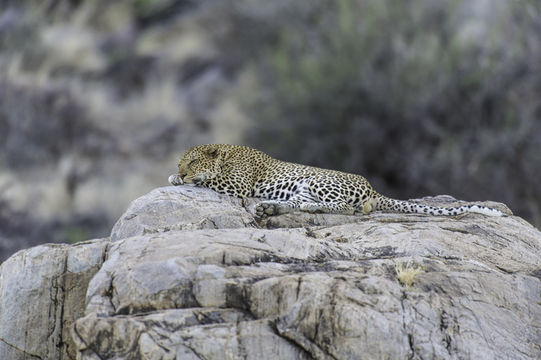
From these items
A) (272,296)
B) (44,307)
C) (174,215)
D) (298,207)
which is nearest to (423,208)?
(298,207)

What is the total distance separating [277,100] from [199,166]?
1675 centimetres

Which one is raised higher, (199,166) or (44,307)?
(199,166)

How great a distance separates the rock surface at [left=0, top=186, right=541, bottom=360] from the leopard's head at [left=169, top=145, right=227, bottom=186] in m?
1.98

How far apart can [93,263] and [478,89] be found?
19719mm

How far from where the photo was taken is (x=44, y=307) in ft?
28.6

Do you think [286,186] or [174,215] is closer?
[174,215]

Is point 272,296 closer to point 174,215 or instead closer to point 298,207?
point 174,215

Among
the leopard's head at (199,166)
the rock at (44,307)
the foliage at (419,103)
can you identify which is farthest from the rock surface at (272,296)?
the foliage at (419,103)

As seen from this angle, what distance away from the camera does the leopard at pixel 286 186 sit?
1119 centimetres

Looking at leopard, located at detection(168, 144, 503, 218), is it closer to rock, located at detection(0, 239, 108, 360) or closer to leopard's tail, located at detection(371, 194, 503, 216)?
leopard's tail, located at detection(371, 194, 503, 216)

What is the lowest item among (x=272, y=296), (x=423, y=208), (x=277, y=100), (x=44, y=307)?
(x=272, y=296)

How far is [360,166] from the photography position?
25.7 metres

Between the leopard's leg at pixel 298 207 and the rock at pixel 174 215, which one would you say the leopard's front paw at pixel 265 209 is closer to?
the leopard's leg at pixel 298 207

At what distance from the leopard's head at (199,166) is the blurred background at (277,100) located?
9.67m
